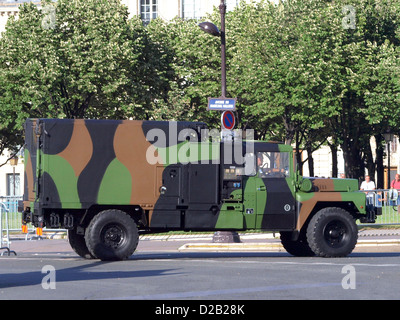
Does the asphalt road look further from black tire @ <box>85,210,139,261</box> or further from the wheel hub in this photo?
the wheel hub

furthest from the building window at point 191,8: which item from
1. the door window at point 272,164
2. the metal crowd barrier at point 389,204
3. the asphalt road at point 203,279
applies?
the asphalt road at point 203,279

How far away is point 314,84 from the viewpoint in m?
48.2

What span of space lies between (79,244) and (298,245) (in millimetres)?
4326

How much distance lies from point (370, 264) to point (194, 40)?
38.4 metres

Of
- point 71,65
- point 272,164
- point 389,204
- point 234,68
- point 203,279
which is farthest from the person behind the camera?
point 234,68

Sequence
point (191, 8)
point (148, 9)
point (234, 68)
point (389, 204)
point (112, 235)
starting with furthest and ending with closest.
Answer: point (148, 9)
point (191, 8)
point (234, 68)
point (389, 204)
point (112, 235)

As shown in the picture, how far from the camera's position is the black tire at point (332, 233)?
18.3 m

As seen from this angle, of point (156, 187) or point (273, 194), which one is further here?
point (273, 194)

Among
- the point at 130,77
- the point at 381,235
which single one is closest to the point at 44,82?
the point at 130,77

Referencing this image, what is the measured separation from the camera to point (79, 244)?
19.2 metres

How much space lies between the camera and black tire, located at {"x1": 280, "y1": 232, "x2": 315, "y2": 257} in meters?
19.2

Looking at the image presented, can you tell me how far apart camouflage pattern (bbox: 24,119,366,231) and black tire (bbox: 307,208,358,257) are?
2.72ft

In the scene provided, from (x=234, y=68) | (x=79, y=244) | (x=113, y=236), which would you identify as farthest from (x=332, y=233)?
(x=234, y=68)

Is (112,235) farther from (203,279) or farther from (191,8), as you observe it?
(191,8)
